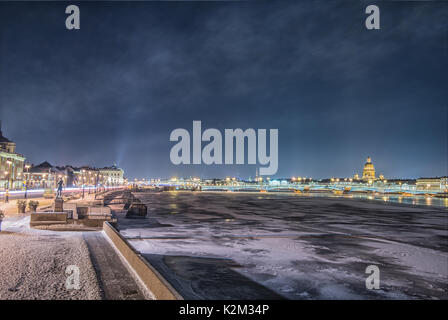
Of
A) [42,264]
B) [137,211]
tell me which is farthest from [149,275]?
[137,211]

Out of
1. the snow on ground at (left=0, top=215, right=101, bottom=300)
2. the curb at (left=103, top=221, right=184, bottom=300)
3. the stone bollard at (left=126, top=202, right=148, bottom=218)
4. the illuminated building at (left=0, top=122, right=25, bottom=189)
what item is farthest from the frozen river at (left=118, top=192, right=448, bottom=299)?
the illuminated building at (left=0, top=122, right=25, bottom=189)

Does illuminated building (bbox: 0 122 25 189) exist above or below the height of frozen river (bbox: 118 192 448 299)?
above

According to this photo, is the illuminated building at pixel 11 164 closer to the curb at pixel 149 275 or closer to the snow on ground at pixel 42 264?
the snow on ground at pixel 42 264

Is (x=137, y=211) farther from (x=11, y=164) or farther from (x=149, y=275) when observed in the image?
(x=11, y=164)

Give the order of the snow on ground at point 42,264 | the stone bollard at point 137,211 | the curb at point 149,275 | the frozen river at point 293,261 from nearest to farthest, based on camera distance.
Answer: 1. the curb at point 149,275
2. the snow on ground at point 42,264
3. the frozen river at point 293,261
4. the stone bollard at point 137,211

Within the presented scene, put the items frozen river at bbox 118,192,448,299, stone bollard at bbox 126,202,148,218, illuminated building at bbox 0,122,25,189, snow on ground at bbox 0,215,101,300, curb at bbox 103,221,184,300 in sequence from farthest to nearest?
illuminated building at bbox 0,122,25,189
stone bollard at bbox 126,202,148,218
frozen river at bbox 118,192,448,299
snow on ground at bbox 0,215,101,300
curb at bbox 103,221,184,300

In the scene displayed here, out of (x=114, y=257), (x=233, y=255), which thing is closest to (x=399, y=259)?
(x=233, y=255)


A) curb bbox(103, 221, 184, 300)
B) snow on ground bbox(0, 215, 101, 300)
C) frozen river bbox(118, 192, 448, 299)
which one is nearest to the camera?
curb bbox(103, 221, 184, 300)

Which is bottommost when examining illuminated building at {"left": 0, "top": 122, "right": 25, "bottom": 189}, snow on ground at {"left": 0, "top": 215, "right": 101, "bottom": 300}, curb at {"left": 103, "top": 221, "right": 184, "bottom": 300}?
snow on ground at {"left": 0, "top": 215, "right": 101, "bottom": 300}

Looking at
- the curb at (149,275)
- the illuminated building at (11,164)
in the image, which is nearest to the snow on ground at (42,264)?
the curb at (149,275)

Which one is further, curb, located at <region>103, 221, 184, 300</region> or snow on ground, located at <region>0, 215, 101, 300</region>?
snow on ground, located at <region>0, 215, 101, 300</region>

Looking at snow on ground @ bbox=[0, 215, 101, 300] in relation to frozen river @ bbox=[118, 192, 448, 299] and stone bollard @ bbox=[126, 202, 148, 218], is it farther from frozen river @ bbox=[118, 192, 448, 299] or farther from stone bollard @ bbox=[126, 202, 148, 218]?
stone bollard @ bbox=[126, 202, 148, 218]
